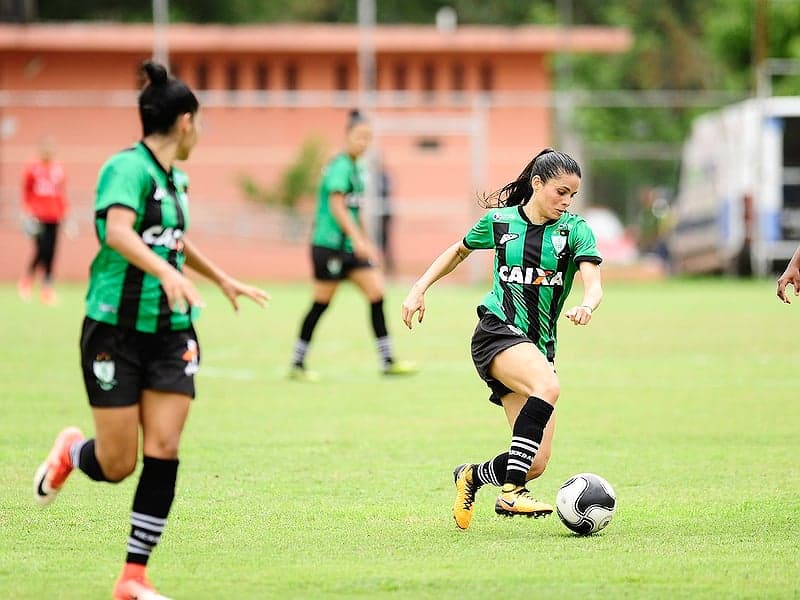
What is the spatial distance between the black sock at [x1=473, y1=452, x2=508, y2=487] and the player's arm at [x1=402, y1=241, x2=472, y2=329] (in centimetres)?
74

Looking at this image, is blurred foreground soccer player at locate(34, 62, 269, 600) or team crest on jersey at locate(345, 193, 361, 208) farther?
team crest on jersey at locate(345, 193, 361, 208)

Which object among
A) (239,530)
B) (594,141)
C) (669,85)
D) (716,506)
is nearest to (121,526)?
(239,530)

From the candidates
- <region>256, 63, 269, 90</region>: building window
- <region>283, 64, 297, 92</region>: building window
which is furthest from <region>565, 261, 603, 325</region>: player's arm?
<region>256, 63, 269, 90</region>: building window

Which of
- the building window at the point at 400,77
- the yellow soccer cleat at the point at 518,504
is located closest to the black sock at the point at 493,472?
the yellow soccer cleat at the point at 518,504

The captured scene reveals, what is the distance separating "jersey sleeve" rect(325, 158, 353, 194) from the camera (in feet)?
43.0

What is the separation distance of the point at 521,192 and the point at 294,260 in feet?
82.8

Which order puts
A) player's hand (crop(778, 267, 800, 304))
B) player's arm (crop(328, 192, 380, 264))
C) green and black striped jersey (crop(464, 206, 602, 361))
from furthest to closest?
player's arm (crop(328, 192, 380, 264))
player's hand (crop(778, 267, 800, 304))
green and black striped jersey (crop(464, 206, 602, 361))

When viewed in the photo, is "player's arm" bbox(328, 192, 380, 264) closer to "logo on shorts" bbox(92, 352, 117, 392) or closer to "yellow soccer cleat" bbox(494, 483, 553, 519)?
"yellow soccer cleat" bbox(494, 483, 553, 519)

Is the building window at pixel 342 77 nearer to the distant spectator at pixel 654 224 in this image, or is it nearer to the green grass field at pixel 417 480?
the distant spectator at pixel 654 224

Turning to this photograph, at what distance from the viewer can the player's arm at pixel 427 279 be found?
7.12 metres

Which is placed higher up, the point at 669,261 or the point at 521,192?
the point at 521,192

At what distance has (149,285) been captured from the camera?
570 cm

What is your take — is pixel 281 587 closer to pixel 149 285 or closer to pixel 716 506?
pixel 149 285

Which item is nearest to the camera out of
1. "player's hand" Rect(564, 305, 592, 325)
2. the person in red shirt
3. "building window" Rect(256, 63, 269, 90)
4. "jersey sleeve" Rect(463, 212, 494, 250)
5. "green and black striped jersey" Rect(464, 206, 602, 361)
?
"player's hand" Rect(564, 305, 592, 325)
